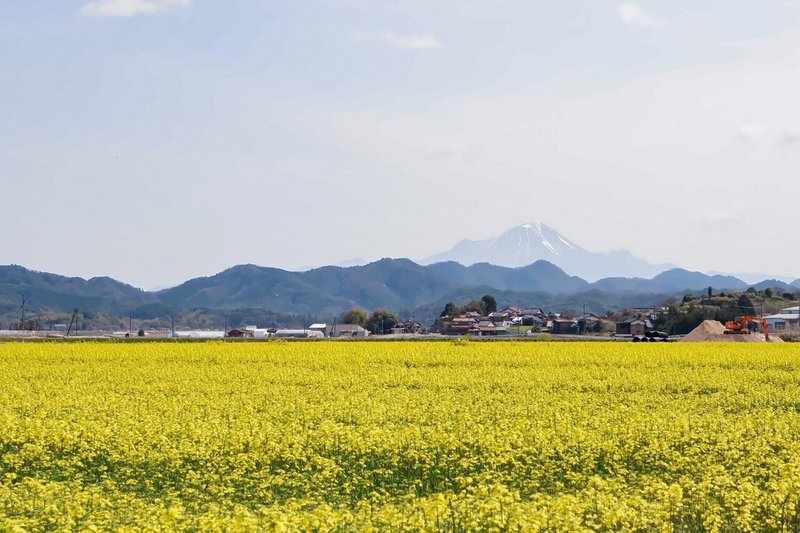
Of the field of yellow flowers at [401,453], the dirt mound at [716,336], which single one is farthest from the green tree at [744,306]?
the field of yellow flowers at [401,453]

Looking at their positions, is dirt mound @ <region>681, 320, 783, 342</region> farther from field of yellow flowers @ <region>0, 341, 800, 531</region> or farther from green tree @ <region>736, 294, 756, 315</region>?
green tree @ <region>736, 294, 756, 315</region>

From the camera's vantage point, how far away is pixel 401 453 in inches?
849

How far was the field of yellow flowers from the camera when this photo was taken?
50.9 feet

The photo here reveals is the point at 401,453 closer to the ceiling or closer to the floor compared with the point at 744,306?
closer to the floor

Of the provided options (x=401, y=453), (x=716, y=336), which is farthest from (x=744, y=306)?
(x=401, y=453)

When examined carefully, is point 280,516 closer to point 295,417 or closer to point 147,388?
point 295,417

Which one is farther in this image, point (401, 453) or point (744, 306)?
point (744, 306)

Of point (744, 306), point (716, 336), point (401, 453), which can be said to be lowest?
point (401, 453)

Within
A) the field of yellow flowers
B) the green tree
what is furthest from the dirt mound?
the green tree

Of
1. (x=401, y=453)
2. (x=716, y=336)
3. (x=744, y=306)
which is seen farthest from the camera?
(x=744, y=306)

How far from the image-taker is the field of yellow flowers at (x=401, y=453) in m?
15.5

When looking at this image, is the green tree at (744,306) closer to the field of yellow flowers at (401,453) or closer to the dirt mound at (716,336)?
the dirt mound at (716,336)

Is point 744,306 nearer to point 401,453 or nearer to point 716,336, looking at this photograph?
point 716,336

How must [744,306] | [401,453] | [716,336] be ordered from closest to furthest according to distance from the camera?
[401,453]
[716,336]
[744,306]
